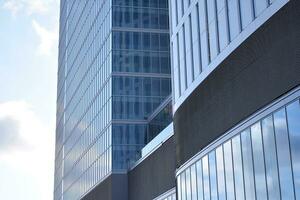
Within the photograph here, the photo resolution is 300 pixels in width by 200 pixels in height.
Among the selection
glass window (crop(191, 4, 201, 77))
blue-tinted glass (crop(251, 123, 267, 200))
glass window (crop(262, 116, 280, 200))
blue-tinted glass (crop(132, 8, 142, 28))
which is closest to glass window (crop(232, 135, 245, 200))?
blue-tinted glass (crop(251, 123, 267, 200))

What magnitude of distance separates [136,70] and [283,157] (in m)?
53.7

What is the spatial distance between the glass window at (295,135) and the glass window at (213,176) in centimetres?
969

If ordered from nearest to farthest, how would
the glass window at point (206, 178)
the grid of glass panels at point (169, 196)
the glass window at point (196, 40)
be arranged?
the glass window at point (206, 178) < the glass window at point (196, 40) < the grid of glass panels at point (169, 196)

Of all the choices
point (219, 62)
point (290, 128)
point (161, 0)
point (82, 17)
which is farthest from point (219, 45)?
point (82, 17)

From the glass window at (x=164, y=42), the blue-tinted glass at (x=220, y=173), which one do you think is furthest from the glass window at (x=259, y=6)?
the glass window at (x=164, y=42)

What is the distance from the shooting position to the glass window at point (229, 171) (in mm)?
33156

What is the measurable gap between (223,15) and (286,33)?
7947 millimetres

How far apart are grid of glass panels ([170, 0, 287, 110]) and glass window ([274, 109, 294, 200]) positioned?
16.4 feet

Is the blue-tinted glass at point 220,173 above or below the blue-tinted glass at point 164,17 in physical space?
below

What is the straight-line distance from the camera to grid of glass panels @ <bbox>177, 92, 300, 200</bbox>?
1050 inches

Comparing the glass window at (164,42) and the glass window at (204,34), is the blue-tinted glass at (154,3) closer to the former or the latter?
the glass window at (164,42)

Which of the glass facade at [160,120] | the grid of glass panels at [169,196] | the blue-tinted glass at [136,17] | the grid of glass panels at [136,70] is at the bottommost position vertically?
the grid of glass panels at [169,196]

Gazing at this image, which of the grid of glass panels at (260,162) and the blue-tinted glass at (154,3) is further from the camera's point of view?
the blue-tinted glass at (154,3)

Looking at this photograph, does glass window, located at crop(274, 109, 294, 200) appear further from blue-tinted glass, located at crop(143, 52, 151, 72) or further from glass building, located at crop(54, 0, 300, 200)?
blue-tinted glass, located at crop(143, 52, 151, 72)
